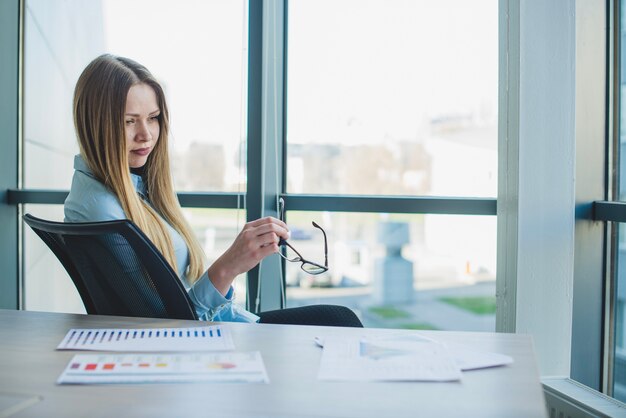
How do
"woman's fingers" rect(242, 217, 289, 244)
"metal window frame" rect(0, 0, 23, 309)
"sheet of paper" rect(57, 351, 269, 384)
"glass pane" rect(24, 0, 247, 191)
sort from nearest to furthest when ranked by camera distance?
"sheet of paper" rect(57, 351, 269, 384)
"woman's fingers" rect(242, 217, 289, 244)
"glass pane" rect(24, 0, 247, 191)
"metal window frame" rect(0, 0, 23, 309)

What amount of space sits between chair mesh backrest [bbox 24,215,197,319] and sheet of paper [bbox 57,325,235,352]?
0.14 m

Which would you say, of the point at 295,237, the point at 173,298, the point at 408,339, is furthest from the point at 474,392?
the point at 295,237

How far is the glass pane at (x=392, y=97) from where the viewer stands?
274 centimetres

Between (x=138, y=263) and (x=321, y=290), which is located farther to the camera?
(x=321, y=290)

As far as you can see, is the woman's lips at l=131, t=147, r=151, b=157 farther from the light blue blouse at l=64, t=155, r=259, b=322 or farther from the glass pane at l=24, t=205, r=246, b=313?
the glass pane at l=24, t=205, r=246, b=313

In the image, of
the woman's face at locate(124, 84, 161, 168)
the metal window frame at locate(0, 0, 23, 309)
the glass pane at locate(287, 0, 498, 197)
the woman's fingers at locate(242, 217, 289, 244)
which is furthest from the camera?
the metal window frame at locate(0, 0, 23, 309)

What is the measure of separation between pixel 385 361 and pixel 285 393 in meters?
0.22

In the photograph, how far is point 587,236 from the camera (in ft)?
7.59

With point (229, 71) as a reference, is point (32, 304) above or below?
below

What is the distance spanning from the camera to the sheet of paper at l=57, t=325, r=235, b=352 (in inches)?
46.9

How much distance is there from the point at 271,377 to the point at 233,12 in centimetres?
229

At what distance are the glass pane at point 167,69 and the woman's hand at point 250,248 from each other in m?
1.14

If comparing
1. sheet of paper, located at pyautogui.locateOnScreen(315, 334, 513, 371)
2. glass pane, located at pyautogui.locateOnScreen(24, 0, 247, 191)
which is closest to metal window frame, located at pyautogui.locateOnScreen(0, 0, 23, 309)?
glass pane, located at pyautogui.locateOnScreen(24, 0, 247, 191)

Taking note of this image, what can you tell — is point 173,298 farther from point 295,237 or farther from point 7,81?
point 7,81
